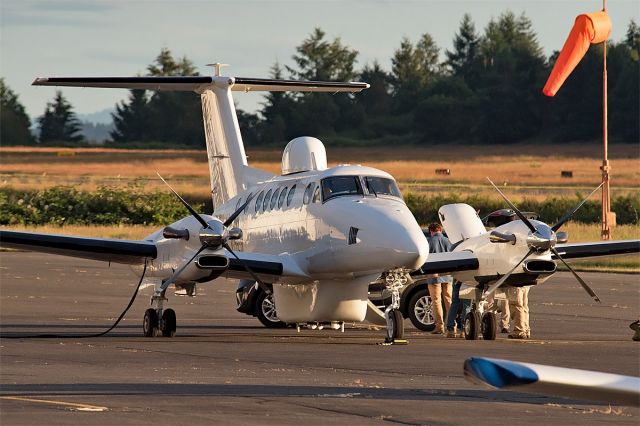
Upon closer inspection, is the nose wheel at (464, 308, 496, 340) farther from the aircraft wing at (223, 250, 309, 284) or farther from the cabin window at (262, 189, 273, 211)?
the cabin window at (262, 189, 273, 211)

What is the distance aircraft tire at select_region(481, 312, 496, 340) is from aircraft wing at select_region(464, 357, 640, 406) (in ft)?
50.9

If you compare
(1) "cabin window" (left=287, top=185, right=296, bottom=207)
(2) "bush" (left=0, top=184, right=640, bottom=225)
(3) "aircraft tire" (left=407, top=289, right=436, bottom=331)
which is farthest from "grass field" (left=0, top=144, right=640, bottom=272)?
(1) "cabin window" (left=287, top=185, right=296, bottom=207)

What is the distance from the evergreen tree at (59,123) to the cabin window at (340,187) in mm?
122347

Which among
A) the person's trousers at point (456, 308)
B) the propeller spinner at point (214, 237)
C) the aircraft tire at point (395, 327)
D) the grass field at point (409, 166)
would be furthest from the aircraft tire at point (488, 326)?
the grass field at point (409, 166)

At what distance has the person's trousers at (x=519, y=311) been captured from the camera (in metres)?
20.8

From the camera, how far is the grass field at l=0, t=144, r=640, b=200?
81.6 meters

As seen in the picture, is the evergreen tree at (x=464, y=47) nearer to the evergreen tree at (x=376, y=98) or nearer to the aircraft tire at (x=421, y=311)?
the evergreen tree at (x=376, y=98)

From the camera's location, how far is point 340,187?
66.5ft

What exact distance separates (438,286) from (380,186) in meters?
2.37

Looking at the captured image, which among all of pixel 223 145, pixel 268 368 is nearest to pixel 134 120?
pixel 223 145

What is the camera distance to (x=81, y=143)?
438 ft

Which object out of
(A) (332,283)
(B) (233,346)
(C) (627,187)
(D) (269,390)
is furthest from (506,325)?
(C) (627,187)

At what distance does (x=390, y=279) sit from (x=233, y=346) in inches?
102

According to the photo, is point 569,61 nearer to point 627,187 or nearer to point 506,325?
point 506,325
